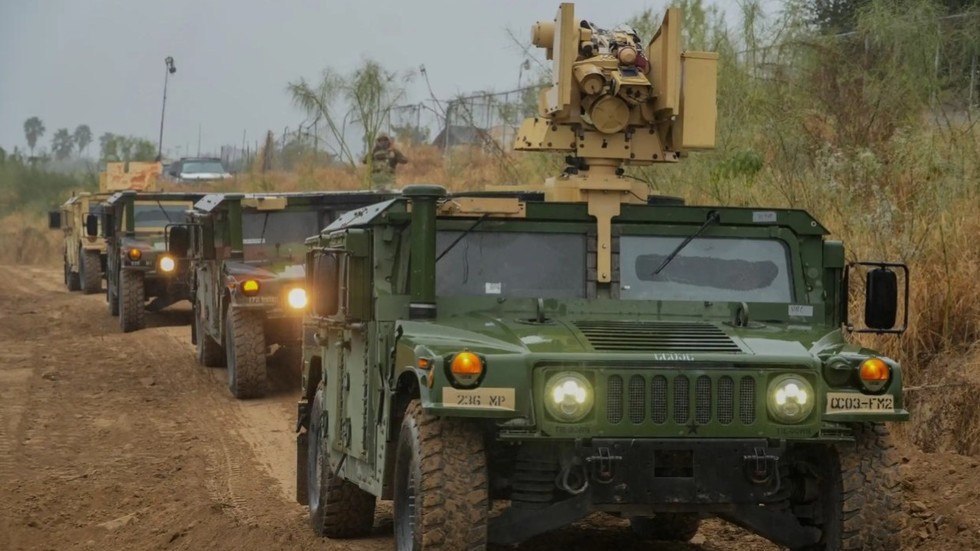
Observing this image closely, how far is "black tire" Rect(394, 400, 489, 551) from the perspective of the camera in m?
5.90

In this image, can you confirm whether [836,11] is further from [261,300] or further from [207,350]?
[207,350]

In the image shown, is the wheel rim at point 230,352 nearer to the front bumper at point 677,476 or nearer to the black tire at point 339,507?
the black tire at point 339,507

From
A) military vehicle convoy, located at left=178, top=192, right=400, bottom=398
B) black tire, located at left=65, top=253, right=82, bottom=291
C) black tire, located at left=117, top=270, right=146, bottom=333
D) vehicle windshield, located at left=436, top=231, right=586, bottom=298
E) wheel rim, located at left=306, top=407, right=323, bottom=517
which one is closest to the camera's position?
vehicle windshield, located at left=436, top=231, right=586, bottom=298

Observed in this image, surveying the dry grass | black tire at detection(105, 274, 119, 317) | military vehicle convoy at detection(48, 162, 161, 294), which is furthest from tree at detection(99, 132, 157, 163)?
black tire at detection(105, 274, 119, 317)

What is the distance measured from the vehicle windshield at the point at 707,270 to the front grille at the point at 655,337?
0.39 meters

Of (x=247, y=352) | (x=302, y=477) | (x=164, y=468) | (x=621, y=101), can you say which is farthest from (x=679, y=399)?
(x=247, y=352)

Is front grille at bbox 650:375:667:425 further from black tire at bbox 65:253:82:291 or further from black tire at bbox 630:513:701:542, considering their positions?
black tire at bbox 65:253:82:291

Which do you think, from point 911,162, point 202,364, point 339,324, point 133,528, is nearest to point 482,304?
point 339,324

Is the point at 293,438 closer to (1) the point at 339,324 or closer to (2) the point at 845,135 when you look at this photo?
(1) the point at 339,324

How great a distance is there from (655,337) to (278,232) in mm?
8612

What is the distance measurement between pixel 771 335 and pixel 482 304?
4.19 ft

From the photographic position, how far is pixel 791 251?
7.43 m

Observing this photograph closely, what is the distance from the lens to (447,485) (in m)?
5.93

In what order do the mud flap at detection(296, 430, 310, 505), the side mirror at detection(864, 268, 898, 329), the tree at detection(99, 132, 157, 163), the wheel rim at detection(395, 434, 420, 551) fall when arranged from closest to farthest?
1. the wheel rim at detection(395, 434, 420, 551)
2. the side mirror at detection(864, 268, 898, 329)
3. the mud flap at detection(296, 430, 310, 505)
4. the tree at detection(99, 132, 157, 163)
